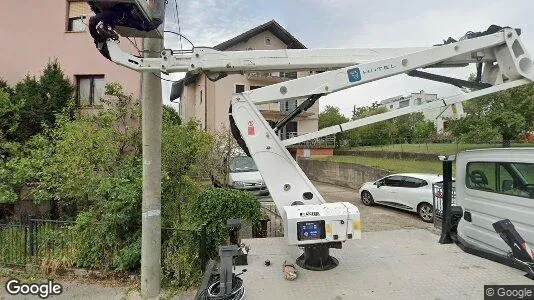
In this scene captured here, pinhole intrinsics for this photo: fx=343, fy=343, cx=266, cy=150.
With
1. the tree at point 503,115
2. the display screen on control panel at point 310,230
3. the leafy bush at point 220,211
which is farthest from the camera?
the tree at point 503,115

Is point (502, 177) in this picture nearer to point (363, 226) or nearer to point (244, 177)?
point (363, 226)

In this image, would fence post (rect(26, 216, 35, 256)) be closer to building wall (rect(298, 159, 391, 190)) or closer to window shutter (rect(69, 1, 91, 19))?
window shutter (rect(69, 1, 91, 19))

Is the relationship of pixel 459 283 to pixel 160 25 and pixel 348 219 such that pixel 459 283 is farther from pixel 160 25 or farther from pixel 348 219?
pixel 160 25

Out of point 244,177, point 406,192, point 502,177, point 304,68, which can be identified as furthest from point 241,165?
point 502,177

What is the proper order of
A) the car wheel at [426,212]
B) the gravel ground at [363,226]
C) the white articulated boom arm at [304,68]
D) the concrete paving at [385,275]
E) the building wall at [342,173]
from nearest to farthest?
the concrete paving at [385,275] < the white articulated boom arm at [304,68] < the gravel ground at [363,226] < the car wheel at [426,212] < the building wall at [342,173]

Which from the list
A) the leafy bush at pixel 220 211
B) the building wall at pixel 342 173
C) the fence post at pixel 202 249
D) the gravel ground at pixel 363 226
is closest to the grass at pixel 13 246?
the gravel ground at pixel 363 226

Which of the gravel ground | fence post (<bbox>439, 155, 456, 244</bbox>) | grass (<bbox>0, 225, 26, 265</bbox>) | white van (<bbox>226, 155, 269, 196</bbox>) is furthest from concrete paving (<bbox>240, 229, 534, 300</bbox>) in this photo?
white van (<bbox>226, 155, 269, 196</bbox>)

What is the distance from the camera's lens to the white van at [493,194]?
3502mm

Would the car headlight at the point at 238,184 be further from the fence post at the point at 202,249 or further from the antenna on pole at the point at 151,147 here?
the antenna on pole at the point at 151,147

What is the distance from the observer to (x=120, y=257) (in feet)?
20.5

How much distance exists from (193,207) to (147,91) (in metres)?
2.70

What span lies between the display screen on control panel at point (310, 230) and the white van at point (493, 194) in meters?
1.86

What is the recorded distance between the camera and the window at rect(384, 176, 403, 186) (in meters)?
11.5

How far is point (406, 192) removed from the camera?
11031 millimetres
